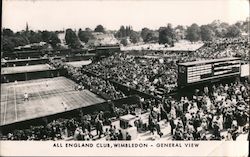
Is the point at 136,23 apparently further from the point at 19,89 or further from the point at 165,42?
the point at 19,89

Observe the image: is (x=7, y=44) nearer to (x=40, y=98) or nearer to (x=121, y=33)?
(x=40, y=98)

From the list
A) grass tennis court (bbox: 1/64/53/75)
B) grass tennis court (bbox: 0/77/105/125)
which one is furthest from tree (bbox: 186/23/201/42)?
grass tennis court (bbox: 1/64/53/75)

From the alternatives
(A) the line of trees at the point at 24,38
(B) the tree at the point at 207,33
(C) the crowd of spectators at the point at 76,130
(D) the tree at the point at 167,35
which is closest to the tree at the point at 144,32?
(D) the tree at the point at 167,35

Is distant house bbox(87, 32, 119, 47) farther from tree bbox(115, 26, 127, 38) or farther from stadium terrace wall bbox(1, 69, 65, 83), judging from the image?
stadium terrace wall bbox(1, 69, 65, 83)

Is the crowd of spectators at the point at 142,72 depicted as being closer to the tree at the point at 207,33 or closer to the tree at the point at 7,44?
the tree at the point at 207,33

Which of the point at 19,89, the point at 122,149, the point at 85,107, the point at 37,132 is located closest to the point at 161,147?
the point at 122,149

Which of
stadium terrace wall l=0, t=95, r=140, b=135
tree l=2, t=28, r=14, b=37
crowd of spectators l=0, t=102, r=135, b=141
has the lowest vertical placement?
crowd of spectators l=0, t=102, r=135, b=141
